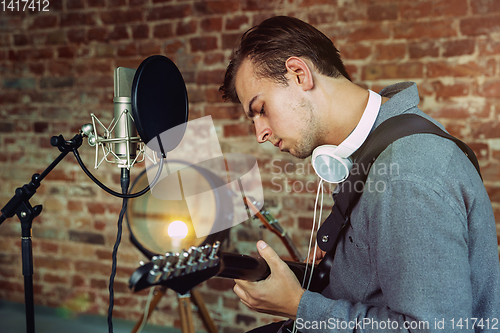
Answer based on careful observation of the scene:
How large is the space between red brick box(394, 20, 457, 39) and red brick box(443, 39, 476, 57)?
0.12 ft

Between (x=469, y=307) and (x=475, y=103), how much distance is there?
1.16 metres

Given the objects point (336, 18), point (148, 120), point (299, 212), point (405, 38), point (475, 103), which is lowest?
point (299, 212)

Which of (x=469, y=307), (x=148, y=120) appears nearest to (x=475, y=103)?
(x=469, y=307)

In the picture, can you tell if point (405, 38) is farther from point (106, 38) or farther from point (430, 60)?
point (106, 38)

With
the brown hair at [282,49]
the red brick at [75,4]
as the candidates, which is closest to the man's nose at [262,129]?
the brown hair at [282,49]

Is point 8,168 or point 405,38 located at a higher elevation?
point 405,38

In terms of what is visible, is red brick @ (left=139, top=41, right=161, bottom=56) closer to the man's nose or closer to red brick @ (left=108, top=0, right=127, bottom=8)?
red brick @ (left=108, top=0, right=127, bottom=8)

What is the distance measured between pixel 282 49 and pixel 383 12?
823mm

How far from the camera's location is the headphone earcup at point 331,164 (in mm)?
1001

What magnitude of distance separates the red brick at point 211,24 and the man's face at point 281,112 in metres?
0.84

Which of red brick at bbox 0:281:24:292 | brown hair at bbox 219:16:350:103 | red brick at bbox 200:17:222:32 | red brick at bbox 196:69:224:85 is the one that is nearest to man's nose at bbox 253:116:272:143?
brown hair at bbox 219:16:350:103

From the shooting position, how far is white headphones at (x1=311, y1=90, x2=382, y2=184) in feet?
3.16

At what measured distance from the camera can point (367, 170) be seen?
2.85 ft

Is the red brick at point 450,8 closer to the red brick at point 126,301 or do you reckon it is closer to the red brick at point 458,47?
the red brick at point 458,47
